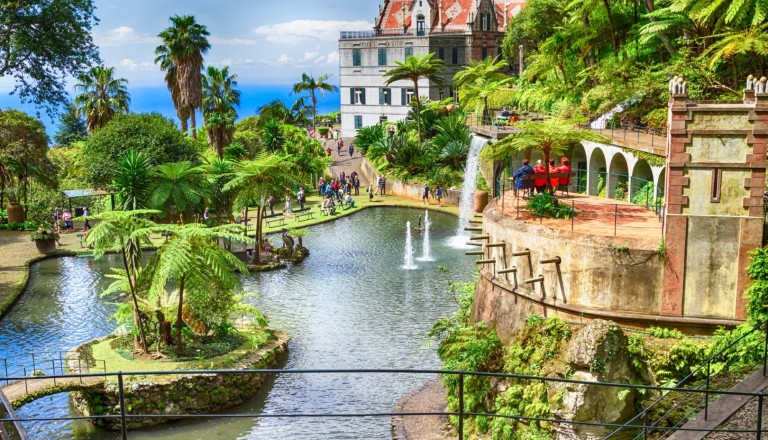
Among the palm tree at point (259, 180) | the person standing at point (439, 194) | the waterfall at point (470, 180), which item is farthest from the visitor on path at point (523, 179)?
the person standing at point (439, 194)

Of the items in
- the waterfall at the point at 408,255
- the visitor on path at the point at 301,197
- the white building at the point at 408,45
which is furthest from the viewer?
the white building at the point at 408,45

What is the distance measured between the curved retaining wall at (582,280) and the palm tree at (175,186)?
660 inches

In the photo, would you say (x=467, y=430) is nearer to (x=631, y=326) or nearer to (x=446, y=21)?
(x=631, y=326)

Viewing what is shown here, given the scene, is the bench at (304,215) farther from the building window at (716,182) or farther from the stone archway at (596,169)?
the building window at (716,182)

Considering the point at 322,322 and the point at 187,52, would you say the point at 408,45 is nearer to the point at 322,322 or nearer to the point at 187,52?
the point at 187,52

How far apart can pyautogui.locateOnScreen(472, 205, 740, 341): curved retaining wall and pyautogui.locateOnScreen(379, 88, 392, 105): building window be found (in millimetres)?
52034

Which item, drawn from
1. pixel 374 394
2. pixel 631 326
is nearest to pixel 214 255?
pixel 374 394

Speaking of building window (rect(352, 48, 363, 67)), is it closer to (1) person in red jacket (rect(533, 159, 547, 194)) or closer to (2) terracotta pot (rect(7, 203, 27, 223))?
(2) terracotta pot (rect(7, 203, 27, 223))

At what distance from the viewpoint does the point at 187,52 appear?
5206cm

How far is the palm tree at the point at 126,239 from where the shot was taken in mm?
20969

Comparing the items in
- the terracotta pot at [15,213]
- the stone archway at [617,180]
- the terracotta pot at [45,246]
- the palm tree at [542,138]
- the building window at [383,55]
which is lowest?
the terracotta pot at [45,246]

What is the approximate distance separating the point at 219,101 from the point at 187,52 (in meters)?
5.84

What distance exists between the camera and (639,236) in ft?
59.7

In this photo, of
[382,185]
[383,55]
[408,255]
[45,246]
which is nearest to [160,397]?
[408,255]
